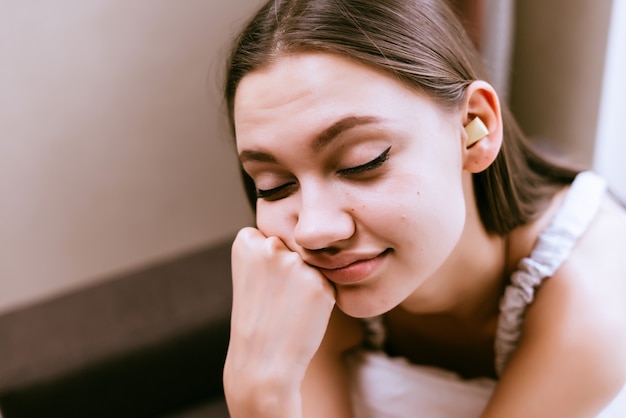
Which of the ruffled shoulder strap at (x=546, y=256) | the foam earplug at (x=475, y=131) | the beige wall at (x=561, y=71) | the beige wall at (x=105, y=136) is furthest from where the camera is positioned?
the beige wall at (x=105, y=136)

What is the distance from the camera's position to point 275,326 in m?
0.82

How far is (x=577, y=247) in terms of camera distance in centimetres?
95

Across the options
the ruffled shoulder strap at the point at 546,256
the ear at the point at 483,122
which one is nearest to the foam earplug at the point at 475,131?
the ear at the point at 483,122

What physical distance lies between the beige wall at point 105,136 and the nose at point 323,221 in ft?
2.58

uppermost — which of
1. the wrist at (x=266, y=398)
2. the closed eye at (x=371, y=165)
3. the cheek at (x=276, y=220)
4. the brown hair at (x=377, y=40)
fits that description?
the brown hair at (x=377, y=40)

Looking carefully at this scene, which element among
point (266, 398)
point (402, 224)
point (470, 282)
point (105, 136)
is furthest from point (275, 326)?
point (105, 136)

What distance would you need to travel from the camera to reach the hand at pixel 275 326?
81cm

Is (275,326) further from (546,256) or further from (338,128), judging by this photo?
(546,256)

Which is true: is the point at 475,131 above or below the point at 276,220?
above

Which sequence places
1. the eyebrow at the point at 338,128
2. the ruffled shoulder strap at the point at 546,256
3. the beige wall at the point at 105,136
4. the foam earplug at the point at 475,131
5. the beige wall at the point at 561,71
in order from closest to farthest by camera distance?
the eyebrow at the point at 338,128
the foam earplug at the point at 475,131
the ruffled shoulder strap at the point at 546,256
the beige wall at the point at 561,71
the beige wall at the point at 105,136

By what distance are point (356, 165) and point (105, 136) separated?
3.30ft

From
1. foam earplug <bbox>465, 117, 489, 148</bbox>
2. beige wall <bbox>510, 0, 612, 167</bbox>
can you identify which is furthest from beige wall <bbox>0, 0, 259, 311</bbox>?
foam earplug <bbox>465, 117, 489, 148</bbox>

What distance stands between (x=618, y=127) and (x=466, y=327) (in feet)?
1.85

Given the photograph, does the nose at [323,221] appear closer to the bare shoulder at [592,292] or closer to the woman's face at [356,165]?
the woman's face at [356,165]
